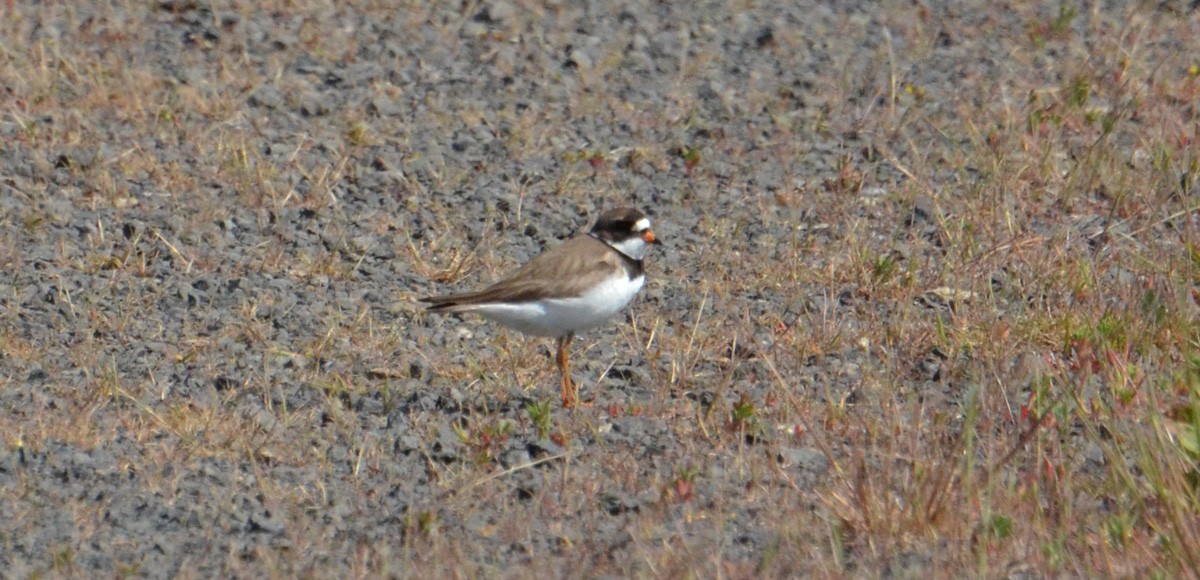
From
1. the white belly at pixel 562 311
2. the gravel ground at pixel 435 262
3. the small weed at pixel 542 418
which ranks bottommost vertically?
the gravel ground at pixel 435 262

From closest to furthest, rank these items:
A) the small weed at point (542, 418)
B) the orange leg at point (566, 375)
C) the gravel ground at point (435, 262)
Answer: the gravel ground at point (435, 262) → the small weed at point (542, 418) → the orange leg at point (566, 375)

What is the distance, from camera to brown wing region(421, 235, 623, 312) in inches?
271

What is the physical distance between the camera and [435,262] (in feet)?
27.4

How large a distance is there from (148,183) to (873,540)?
16.2ft

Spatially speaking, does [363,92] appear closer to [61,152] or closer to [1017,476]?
[61,152]

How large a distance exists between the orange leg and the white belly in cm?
5

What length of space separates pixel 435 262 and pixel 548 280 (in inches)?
59.6

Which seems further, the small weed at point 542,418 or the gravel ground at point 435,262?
the small weed at point 542,418

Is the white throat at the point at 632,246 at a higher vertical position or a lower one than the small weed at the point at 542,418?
higher

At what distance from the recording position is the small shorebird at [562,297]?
6.86 m

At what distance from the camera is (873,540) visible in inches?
217

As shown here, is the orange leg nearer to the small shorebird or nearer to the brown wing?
the small shorebird

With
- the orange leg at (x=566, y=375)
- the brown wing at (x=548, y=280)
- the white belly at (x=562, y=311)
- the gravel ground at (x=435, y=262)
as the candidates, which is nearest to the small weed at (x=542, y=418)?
the gravel ground at (x=435, y=262)

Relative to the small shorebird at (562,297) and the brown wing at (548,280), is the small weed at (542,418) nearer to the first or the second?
the small shorebird at (562,297)
